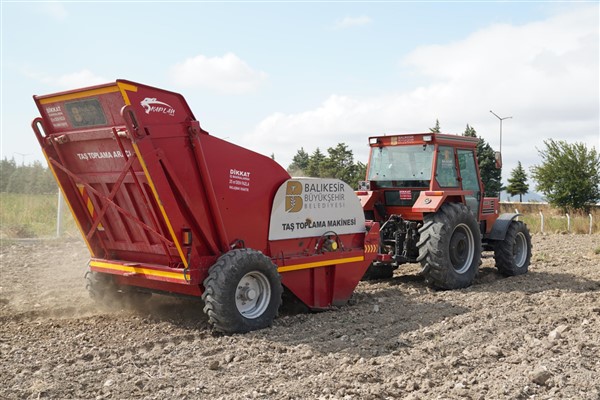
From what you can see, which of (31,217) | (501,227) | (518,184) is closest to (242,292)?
(501,227)

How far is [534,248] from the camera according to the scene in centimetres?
1502

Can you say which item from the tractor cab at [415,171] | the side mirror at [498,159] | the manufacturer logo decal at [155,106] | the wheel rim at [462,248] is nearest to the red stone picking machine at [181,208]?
the manufacturer logo decal at [155,106]

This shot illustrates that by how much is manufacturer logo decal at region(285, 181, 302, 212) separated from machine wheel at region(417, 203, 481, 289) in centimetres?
256

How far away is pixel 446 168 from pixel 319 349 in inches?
190

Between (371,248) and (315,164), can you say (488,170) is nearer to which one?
(315,164)

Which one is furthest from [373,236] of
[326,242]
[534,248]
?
[534,248]

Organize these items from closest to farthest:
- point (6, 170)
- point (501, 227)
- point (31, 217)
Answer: point (501, 227) < point (31, 217) < point (6, 170)

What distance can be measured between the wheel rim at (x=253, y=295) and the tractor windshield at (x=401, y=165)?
3.86m

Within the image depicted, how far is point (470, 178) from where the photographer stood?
404 inches

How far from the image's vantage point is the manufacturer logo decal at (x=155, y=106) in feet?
19.3

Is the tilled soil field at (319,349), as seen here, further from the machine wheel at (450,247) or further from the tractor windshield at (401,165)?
the tractor windshield at (401,165)

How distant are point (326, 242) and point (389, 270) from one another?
313 centimetres

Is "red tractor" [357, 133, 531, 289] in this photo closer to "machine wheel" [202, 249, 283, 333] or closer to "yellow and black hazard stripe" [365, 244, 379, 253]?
"yellow and black hazard stripe" [365, 244, 379, 253]

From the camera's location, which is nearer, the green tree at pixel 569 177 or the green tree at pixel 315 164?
the green tree at pixel 315 164
